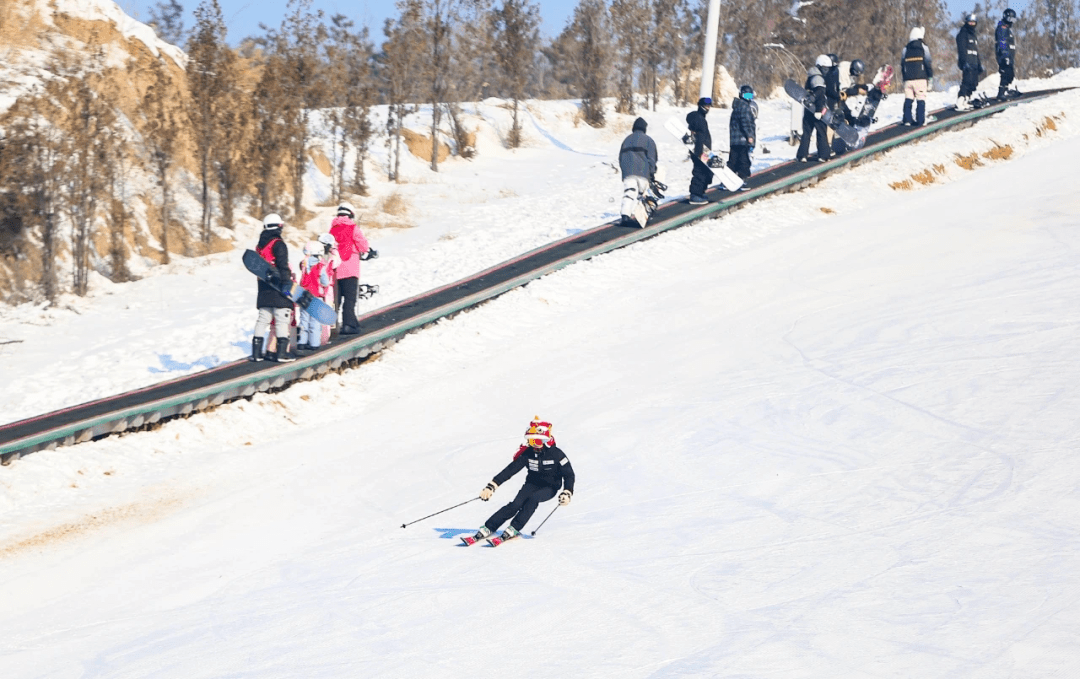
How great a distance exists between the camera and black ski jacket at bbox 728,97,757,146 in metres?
20.2

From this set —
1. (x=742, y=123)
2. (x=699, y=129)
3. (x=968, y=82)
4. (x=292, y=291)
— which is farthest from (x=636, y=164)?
(x=968, y=82)

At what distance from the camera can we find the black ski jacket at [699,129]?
64.1 ft

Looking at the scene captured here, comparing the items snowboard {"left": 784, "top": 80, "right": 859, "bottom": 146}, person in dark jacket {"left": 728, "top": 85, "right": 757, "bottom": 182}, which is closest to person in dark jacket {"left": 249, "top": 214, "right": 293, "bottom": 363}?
person in dark jacket {"left": 728, "top": 85, "right": 757, "bottom": 182}

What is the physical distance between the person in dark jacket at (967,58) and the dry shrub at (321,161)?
45.2ft

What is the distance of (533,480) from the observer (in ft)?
34.1

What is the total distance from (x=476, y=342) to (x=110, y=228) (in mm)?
7952

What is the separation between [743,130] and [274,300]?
975 cm

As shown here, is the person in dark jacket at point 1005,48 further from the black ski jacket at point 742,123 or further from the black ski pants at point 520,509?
the black ski pants at point 520,509

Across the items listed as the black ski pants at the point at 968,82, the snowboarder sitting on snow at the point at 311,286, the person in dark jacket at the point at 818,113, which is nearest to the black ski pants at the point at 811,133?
the person in dark jacket at the point at 818,113

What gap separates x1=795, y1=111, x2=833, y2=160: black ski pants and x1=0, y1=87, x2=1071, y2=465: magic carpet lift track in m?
0.25

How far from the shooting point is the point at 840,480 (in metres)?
10.9

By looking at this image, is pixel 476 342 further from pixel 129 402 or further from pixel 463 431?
pixel 129 402

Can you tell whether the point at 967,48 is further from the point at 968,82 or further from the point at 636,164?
the point at 636,164

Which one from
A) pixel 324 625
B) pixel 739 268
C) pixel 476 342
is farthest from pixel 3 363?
pixel 739 268
